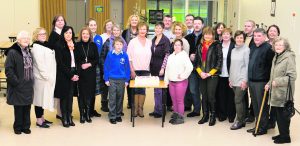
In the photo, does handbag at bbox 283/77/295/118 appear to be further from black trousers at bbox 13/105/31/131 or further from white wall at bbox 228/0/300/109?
black trousers at bbox 13/105/31/131

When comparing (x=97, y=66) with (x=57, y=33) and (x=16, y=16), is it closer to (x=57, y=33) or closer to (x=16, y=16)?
(x=57, y=33)

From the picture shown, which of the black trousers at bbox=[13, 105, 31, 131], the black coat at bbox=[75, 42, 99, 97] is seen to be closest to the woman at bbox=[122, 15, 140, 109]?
the black coat at bbox=[75, 42, 99, 97]

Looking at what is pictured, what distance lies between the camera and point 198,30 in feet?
18.4

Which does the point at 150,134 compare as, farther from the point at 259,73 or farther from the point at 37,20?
the point at 37,20

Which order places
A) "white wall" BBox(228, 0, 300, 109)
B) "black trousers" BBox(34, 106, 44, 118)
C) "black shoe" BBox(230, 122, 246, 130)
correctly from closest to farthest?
"black trousers" BBox(34, 106, 44, 118) < "black shoe" BBox(230, 122, 246, 130) < "white wall" BBox(228, 0, 300, 109)

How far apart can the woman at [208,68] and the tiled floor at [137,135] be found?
25cm

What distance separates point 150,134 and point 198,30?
1.78 meters

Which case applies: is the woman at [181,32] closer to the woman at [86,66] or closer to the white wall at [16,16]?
the woman at [86,66]

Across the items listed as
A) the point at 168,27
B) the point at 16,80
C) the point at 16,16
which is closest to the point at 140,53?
the point at 168,27

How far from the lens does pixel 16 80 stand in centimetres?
451

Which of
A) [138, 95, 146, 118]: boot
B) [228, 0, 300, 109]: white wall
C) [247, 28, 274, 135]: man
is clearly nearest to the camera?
[247, 28, 274, 135]: man

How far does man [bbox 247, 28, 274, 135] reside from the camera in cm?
472

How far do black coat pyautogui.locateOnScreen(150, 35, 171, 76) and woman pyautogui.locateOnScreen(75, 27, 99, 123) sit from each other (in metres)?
0.83

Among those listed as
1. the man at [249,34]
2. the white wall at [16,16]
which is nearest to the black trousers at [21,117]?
the man at [249,34]
